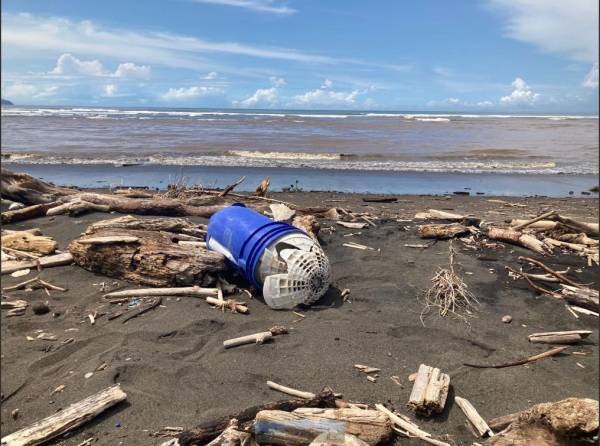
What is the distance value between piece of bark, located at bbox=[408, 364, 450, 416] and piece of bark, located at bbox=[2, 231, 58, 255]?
5789 mm

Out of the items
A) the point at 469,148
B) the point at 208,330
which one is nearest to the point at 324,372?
the point at 208,330

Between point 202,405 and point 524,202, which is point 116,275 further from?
point 524,202

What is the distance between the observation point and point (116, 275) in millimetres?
6051

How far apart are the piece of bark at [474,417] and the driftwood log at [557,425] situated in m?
0.47

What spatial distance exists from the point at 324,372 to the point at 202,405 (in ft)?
3.67

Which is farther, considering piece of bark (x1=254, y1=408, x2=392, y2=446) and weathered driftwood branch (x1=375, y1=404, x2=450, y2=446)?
weathered driftwood branch (x1=375, y1=404, x2=450, y2=446)

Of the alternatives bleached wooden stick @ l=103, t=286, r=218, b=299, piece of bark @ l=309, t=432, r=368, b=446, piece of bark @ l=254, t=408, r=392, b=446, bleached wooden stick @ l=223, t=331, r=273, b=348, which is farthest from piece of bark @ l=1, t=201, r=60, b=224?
piece of bark @ l=309, t=432, r=368, b=446

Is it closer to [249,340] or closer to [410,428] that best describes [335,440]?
[410,428]

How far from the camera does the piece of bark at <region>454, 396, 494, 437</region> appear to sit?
3.32 metres

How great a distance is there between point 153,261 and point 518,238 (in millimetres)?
5997

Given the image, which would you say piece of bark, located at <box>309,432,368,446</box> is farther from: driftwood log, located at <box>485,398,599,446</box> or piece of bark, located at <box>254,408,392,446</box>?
driftwood log, located at <box>485,398,599,446</box>

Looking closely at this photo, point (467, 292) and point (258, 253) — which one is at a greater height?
point (258, 253)

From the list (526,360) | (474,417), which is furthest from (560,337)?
(474,417)

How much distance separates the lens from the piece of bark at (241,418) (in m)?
3.00
